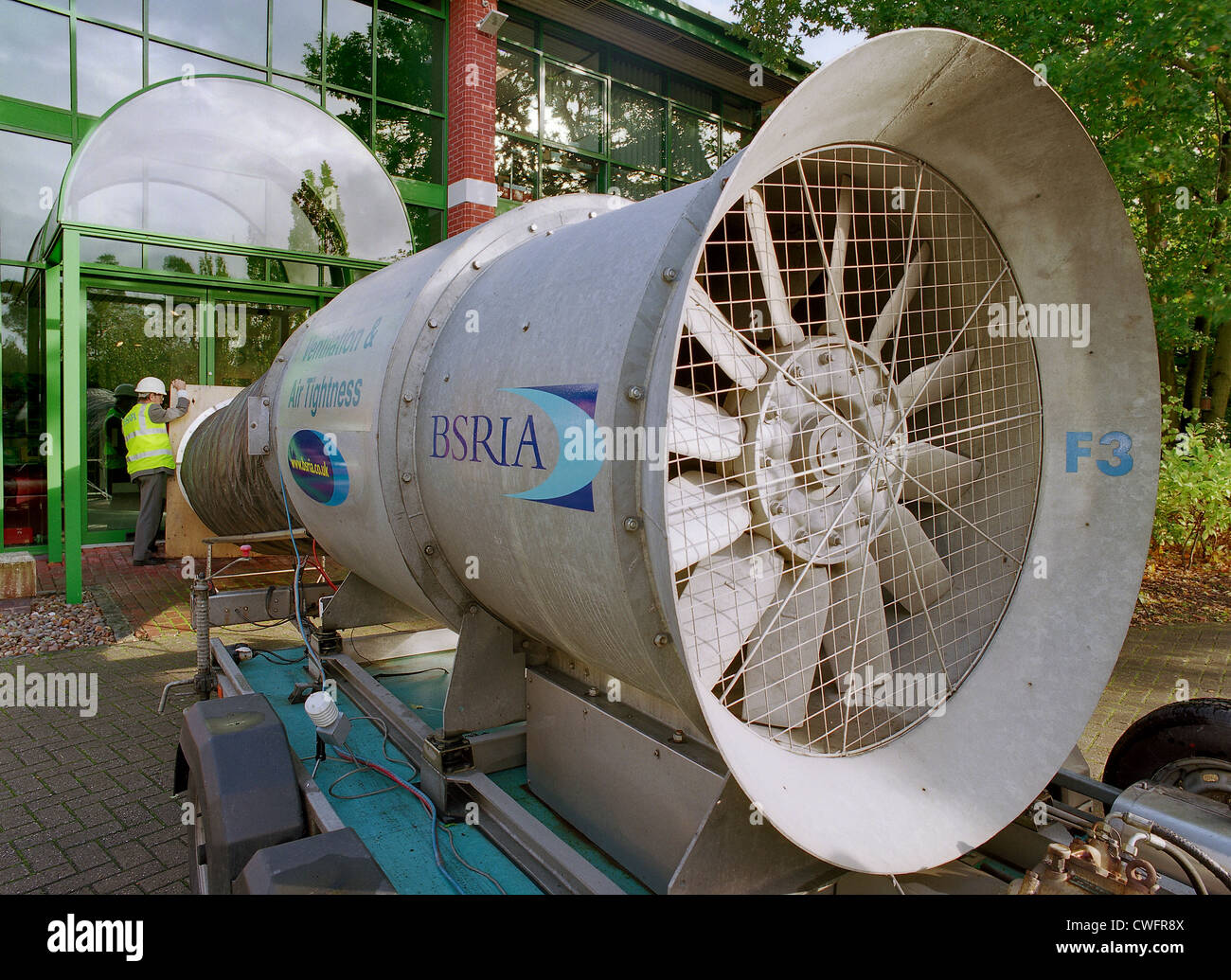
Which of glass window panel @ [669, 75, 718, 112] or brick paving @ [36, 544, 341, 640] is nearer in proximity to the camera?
brick paving @ [36, 544, 341, 640]

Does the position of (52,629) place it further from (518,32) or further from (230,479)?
(518,32)

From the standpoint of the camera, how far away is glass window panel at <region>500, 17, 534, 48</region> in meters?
10.6

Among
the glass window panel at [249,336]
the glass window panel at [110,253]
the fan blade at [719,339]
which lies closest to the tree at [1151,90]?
the fan blade at [719,339]

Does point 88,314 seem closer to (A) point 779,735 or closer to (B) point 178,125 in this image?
(B) point 178,125

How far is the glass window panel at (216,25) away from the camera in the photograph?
820 centimetres

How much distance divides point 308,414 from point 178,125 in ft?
16.3

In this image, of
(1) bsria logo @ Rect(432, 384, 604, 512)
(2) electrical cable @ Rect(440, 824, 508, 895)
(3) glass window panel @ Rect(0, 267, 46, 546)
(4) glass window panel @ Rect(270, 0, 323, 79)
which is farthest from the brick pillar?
(2) electrical cable @ Rect(440, 824, 508, 895)

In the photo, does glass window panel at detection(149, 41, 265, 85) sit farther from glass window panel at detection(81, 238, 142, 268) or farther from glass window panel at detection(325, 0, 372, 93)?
glass window panel at detection(81, 238, 142, 268)

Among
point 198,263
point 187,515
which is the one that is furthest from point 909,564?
point 198,263

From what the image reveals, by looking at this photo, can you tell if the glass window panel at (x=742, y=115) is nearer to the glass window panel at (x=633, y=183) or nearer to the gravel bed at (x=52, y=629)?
the glass window panel at (x=633, y=183)

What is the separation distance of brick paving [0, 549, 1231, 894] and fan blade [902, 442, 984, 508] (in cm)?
238

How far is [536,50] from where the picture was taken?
1088cm

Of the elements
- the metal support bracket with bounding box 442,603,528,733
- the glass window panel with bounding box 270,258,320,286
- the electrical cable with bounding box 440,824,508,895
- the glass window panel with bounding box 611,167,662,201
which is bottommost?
the electrical cable with bounding box 440,824,508,895

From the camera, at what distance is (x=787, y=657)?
2.36 m
